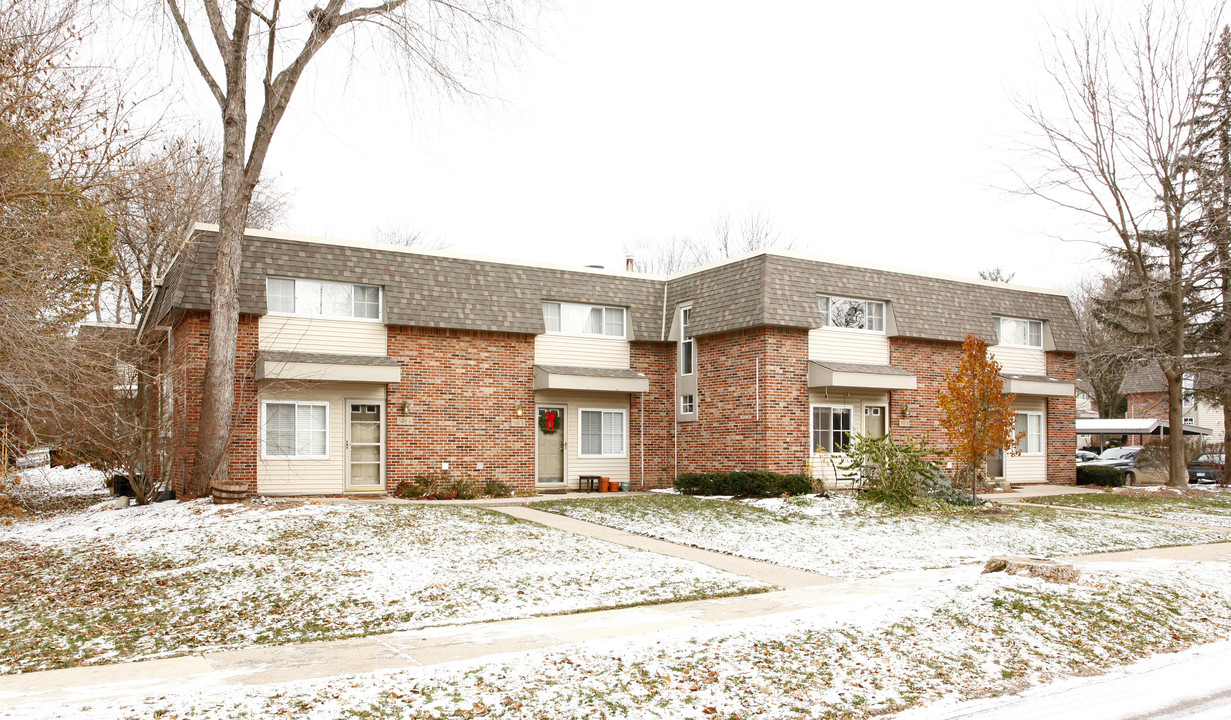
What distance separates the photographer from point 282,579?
30.5 ft

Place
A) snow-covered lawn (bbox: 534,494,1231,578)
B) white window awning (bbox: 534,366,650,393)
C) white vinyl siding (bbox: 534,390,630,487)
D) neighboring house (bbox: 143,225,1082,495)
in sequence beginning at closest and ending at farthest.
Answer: snow-covered lawn (bbox: 534,494,1231,578)
neighboring house (bbox: 143,225,1082,495)
white window awning (bbox: 534,366,650,393)
white vinyl siding (bbox: 534,390,630,487)

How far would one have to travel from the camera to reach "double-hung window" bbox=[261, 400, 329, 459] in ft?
58.5

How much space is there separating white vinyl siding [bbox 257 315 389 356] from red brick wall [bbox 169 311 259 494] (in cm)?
31

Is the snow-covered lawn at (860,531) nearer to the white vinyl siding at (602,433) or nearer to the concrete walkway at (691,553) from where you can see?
the concrete walkway at (691,553)

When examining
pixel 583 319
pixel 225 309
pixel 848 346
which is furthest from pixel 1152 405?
pixel 225 309

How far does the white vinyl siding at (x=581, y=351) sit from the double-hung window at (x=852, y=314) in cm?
485

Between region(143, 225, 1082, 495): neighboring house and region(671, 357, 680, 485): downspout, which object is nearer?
region(143, 225, 1082, 495): neighboring house

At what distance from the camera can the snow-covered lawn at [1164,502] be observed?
698 inches

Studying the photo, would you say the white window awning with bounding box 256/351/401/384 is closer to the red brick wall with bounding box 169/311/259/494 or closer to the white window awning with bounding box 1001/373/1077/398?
the red brick wall with bounding box 169/311/259/494

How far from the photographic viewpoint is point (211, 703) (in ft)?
18.1

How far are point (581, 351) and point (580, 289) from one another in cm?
147

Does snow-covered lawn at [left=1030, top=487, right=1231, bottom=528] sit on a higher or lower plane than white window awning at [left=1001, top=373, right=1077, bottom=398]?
lower

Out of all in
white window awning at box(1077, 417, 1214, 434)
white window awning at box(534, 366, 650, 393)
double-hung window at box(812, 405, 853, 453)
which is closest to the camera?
white window awning at box(534, 366, 650, 393)

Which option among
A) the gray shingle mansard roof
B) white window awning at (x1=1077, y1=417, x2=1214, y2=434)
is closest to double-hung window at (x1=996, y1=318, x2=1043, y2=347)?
the gray shingle mansard roof
